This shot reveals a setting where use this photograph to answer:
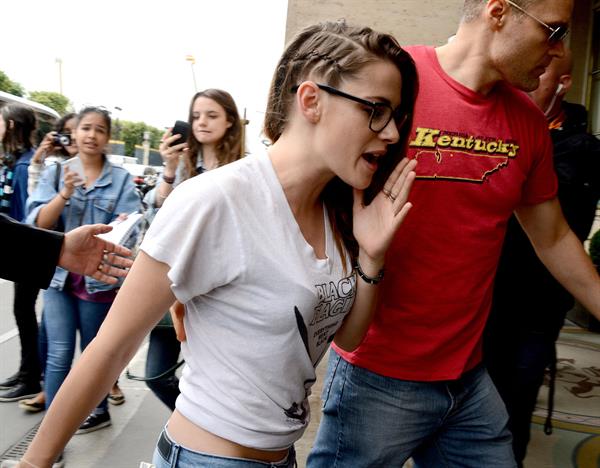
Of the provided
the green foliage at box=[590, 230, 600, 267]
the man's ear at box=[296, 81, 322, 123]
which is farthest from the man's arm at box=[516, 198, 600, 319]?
the green foliage at box=[590, 230, 600, 267]

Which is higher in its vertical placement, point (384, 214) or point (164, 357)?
point (384, 214)

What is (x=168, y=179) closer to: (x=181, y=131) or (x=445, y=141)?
(x=181, y=131)

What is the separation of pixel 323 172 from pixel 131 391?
3896 mm

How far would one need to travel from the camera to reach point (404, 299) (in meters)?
2.02

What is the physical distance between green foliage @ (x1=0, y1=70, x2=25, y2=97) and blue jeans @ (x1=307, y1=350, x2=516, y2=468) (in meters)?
60.3

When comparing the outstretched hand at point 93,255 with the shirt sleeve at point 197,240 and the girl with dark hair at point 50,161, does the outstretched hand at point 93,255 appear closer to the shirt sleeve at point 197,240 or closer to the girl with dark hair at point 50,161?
the shirt sleeve at point 197,240

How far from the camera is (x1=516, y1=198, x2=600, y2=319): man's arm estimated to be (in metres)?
2.32

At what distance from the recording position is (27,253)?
2154 millimetres

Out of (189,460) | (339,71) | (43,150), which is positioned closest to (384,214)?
(339,71)

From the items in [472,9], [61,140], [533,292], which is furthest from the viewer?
[61,140]

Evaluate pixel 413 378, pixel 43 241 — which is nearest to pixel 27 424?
pixel 43 241

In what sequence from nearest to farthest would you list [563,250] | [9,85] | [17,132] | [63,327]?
[563,250] → [63,327] → [17,132] → [9,85]

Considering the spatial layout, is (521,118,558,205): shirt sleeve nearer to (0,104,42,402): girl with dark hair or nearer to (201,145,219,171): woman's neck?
(201,145,219,171): woman's neck

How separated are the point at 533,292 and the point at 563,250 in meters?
0.68
